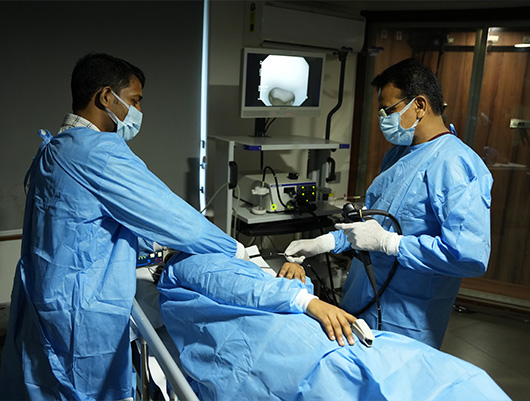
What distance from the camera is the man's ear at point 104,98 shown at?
4.56 feet

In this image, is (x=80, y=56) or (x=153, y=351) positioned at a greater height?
(x=80, y=56)

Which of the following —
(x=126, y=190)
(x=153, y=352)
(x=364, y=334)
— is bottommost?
(x=153, y=352)

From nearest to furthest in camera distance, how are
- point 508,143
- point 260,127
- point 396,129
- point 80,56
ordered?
point 396,129
point 80,56
point 260,127
point 508,143

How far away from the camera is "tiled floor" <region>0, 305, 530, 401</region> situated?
2.33 m

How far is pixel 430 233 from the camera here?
54.8 inches

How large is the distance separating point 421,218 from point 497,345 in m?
1.75

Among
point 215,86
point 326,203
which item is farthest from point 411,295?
point 215,86

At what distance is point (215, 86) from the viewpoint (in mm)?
2842

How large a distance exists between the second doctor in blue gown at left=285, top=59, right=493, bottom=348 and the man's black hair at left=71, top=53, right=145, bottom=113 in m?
0.83

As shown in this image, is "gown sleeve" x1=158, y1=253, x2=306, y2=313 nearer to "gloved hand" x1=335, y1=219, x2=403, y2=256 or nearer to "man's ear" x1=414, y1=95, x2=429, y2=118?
"gloved hand" x1=335, y1=219, x2=403, y2=256

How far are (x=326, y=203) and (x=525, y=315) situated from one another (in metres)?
1.59

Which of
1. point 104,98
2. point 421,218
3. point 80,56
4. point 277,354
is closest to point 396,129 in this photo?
point 421,218

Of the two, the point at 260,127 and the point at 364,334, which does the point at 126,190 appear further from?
the point at 260,127

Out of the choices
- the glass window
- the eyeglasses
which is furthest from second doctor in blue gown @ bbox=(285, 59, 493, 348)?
the glass window
